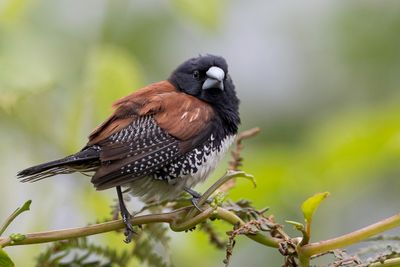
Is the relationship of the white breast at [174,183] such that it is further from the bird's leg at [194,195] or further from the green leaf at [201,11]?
the green leaf at [201,11]

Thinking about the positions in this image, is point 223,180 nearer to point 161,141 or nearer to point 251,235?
point 251,235

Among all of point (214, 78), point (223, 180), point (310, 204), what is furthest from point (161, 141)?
point (310, 204)

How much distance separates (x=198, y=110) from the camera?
3.53 meters

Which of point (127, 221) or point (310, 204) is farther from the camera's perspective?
point (127, 221)

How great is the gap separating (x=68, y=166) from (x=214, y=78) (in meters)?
0.88

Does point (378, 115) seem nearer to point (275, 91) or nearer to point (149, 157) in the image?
point (149, 157)

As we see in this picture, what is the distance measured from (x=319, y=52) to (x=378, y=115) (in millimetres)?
2701

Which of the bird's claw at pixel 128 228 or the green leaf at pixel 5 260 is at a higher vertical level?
the green leaf at pixel 5 260

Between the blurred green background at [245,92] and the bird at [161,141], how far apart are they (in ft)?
0.34

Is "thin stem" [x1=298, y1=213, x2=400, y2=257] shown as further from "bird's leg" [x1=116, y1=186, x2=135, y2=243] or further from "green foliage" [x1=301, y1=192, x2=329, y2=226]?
"bird's leg" [x1=116, y1=186, x2=135, y2=243]

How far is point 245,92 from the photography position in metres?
6.50

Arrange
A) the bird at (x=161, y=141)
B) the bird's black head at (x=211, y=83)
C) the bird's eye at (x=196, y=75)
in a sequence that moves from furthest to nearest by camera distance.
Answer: the bird's eye at (x=196, y=75) → the bird's black head at (x=211, y=83) → the bird at (x=161, y=141)

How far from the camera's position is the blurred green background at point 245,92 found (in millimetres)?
3279

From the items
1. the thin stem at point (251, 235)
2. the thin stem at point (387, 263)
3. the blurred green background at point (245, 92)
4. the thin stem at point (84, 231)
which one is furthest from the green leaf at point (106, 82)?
the thin stem at point (387, 263)
